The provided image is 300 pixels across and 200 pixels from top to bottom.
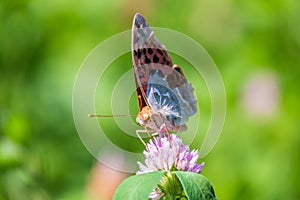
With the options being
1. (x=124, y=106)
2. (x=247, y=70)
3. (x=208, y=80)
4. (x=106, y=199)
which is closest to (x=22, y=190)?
(x=106, y=199)

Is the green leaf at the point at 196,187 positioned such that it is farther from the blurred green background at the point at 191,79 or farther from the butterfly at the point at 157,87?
the blurred green background at the point at 191,79

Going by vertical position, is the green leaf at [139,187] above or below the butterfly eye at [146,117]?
below

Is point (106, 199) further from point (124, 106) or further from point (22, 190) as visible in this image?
point (124, 106)

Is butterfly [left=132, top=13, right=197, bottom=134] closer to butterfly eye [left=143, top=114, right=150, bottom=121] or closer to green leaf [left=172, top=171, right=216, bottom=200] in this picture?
butterfly eye [left=143, top=114, right=150, bottom=121]

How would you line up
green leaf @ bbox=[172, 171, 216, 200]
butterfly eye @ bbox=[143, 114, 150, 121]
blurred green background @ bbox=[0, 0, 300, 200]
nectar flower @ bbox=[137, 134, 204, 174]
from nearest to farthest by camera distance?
green leaf @ bbox=[172, 171, 216, 200], nectar flower @ bbox=[137, 134, 204, 174], butterfly eye @ bbox=[143, 114, 150, 121], blurred green background @ bbox=[0, 0, 300, 200]

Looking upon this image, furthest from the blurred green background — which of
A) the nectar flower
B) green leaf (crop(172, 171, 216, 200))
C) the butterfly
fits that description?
green leaf (crop(172, 171, 216, 200))

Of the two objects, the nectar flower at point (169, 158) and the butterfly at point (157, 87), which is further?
the butterfly at point (157, 87)

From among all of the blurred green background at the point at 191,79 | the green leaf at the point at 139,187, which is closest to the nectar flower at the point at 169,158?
the green leaf at the point at 139,187
